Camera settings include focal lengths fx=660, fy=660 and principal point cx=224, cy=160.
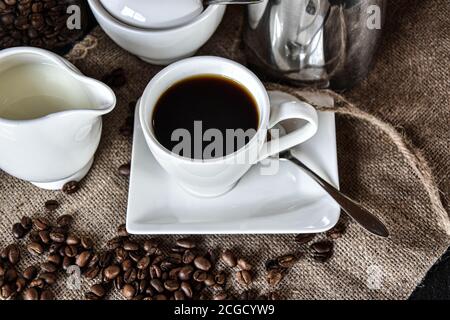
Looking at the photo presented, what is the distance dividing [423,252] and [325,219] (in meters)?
0.16

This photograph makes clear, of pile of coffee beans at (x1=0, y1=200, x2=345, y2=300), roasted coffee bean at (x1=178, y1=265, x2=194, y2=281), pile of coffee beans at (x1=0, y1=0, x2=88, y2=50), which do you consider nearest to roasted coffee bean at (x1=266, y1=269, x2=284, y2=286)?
pile of coffee beans at (x1=0, y1=200, x2=345, y2=300)

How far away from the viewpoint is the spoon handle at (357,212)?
0.97m

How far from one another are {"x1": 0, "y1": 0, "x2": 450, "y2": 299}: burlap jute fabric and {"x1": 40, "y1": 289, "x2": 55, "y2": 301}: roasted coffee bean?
13 millimetres

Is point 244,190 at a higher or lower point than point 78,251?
higher

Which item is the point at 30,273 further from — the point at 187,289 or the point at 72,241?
the point at 187,289

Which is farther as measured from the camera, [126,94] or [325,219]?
[126,94]

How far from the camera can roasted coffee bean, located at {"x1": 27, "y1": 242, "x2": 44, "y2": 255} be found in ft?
3.28

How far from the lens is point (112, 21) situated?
1.00m

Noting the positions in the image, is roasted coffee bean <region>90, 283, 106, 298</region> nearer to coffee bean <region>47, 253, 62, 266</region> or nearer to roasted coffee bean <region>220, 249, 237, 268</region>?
coffee bean <region>47, 253, 62, 266</region>

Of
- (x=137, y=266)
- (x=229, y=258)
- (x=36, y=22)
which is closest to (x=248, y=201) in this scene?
(x=229, y=258)

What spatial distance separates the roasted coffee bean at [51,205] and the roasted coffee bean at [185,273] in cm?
22

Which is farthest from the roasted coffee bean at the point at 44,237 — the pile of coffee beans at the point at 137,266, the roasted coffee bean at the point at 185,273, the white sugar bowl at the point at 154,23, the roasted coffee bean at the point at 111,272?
the white sugar bowl at the point at 154,23

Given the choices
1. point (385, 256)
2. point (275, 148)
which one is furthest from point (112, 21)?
point (385, 256)

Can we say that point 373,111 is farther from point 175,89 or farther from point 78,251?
point 78,251
